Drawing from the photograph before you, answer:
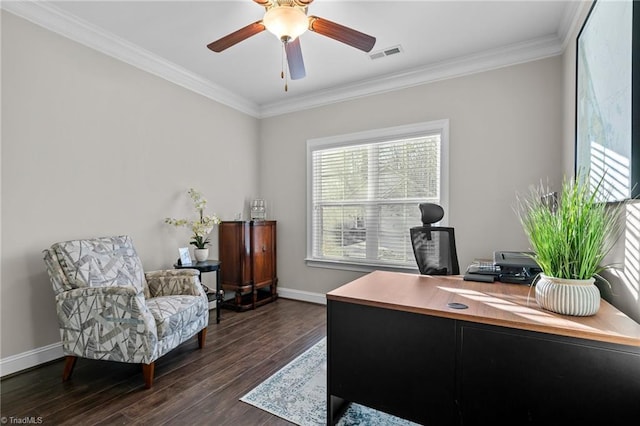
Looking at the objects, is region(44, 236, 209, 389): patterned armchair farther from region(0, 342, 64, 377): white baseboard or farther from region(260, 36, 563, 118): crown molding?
region(260, 36, 563, 118): crown molding

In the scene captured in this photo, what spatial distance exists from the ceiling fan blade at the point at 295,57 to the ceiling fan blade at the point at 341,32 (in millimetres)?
179

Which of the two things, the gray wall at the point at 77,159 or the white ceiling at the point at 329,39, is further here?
the white ceiling at the point at 329,39

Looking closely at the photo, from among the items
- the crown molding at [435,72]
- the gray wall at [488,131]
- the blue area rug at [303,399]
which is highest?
the crown molding at [435,72]

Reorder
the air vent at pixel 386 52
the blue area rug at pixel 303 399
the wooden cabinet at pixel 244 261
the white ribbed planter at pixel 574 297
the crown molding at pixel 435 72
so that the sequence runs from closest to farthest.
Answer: the white ribbed planter at pixel 574 297, the blue area rug at pixel 303 399, the crown molding at pixel 435 72, the air vent at pixel 386 52, the wooden cabinet at pixel 244 261

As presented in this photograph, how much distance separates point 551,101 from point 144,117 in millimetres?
4121

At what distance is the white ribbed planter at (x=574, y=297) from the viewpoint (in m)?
1.32

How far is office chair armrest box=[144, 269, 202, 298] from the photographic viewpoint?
2807mm

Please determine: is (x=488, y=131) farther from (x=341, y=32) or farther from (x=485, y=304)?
(x=485, y=304)

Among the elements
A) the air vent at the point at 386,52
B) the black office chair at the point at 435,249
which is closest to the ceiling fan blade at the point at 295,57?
the air vent at the point at 386,52

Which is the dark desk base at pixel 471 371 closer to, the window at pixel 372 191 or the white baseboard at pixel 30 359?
the window at pixel 372 191

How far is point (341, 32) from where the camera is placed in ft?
6.73

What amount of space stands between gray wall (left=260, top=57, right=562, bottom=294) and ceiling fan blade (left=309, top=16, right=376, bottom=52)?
1743 millimetres

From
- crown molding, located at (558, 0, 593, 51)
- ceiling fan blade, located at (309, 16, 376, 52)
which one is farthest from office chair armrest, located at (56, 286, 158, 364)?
crown molding, located at (558, 0, 593, 51)

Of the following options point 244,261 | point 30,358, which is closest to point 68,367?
point 30,358
